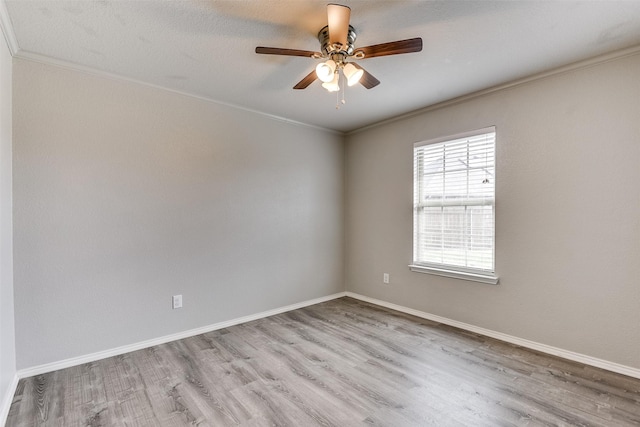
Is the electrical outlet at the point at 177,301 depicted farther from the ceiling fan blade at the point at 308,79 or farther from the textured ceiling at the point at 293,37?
the ceiling fan blade at the point at 308,79

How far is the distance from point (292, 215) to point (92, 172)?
2108mm

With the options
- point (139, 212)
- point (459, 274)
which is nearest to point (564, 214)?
point (459, 274)

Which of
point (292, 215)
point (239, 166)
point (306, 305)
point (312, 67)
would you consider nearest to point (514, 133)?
point (312, 67)

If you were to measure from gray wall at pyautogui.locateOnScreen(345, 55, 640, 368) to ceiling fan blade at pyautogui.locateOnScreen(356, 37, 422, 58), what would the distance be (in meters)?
1.67

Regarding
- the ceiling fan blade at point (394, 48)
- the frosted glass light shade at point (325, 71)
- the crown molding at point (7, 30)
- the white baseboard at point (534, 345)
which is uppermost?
the crown molding at point (7, 30)

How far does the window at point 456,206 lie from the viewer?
9.97 feet

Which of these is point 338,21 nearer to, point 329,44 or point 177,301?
point 329,44

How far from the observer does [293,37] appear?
209 cm

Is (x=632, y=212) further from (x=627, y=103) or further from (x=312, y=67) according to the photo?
(x=312, y=67)

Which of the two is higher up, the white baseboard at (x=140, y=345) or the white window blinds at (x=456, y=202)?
the white window blinds at (x=456, y=202)

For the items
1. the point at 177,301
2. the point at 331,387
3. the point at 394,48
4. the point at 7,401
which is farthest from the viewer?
the point at 177,301

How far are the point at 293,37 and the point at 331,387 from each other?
246 cm

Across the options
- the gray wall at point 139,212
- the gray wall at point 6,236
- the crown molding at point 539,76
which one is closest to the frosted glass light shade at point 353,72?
the crown molding at point 539,76

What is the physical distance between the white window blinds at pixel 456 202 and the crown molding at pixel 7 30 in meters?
3.56
